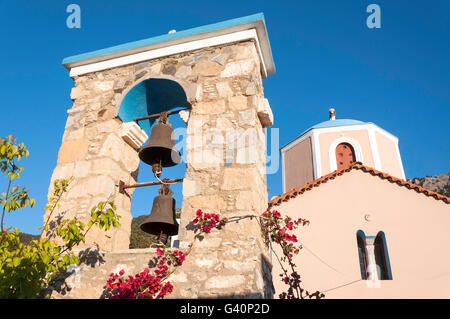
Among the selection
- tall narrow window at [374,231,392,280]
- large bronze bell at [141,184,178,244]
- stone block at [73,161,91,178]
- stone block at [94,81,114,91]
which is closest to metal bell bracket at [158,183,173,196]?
large bronze bell at [141,184,178,244]

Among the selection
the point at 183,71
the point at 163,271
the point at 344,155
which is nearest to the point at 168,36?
the point at 183,71

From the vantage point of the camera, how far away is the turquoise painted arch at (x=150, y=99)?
3.63 m

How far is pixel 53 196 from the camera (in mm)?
3271

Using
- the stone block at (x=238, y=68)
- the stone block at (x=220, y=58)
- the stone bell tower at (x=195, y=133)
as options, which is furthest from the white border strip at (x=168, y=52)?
the stone block at (x=238, y=68)

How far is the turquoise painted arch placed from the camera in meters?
3.63

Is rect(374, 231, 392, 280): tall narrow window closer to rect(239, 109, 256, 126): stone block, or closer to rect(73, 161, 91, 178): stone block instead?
rect(239, 109, 256, 126): stone block

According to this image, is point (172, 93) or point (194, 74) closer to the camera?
point (194, 74)

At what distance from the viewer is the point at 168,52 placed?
370 cm

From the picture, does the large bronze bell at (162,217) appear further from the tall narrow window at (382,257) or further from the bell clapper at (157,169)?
the tall narrow window at (382,257)

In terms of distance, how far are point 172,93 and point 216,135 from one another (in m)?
0.98

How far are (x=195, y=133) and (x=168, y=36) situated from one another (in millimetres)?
1278

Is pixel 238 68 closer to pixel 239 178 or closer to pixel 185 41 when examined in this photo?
pixel 185 41

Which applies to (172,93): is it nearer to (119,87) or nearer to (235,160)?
(119,87)
